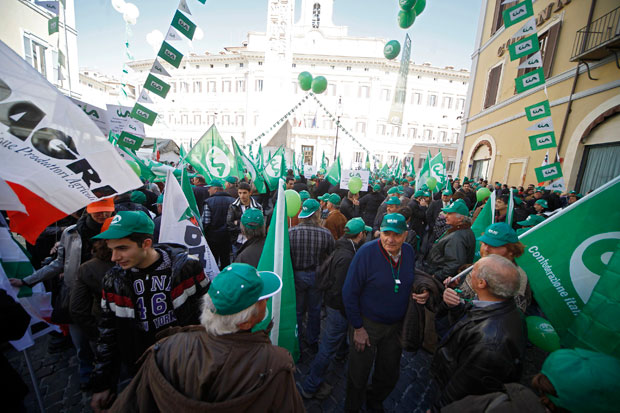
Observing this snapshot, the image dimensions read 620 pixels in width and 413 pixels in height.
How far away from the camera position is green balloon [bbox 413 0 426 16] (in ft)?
28.0

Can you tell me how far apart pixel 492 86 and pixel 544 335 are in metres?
16.2

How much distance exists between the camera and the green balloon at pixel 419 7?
853 centimetres

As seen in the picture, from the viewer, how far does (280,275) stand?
2223mm

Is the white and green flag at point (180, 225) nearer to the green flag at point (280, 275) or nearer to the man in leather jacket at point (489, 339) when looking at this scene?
the green flag at point (280, 275)

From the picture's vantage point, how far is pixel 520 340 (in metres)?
1.52

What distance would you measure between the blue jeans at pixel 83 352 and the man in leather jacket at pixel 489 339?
332 centimetres

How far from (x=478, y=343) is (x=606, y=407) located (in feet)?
1.86

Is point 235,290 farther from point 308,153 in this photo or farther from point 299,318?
point 308,153

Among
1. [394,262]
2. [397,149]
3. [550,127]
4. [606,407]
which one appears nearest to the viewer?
[606,407]

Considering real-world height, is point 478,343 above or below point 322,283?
above

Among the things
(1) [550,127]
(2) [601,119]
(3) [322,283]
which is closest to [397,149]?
(2) [601,119]

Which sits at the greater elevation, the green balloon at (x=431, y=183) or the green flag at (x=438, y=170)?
the green flag at (x=438, y=170)

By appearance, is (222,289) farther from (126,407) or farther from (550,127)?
(550,127)

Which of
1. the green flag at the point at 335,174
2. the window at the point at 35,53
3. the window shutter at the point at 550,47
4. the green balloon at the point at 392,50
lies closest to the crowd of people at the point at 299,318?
the green flag at the point at 335,174
